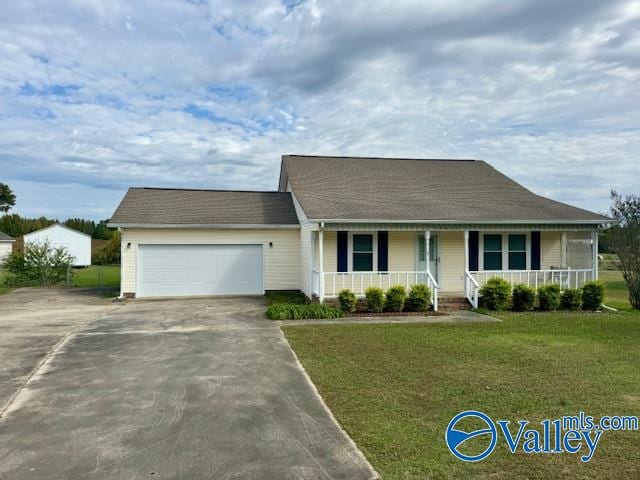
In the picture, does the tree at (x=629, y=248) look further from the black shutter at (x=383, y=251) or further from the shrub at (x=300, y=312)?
the shrub at (x=300, y=312)

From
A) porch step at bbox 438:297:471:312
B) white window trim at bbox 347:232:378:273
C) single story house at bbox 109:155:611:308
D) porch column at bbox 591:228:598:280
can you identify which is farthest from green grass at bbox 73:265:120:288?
porch column at bbox 591:228:598:280

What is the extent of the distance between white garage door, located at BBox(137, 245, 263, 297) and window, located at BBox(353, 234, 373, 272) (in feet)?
12.7

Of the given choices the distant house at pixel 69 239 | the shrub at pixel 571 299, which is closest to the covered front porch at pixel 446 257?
the shrub at pixel 571 299

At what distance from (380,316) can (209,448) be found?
8.36 m

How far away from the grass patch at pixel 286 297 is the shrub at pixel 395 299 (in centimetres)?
293

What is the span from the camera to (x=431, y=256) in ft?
49.6

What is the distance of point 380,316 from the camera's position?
12266 millimetres

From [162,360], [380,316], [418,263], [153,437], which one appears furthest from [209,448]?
[418,263]

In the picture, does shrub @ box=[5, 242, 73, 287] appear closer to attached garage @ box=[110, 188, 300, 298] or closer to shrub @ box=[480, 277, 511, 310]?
attached garage @ box=[110, 188, 300, 298]

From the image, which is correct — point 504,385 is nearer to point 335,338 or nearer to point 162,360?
point 335,338

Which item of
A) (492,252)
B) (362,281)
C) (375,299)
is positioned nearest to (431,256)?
(492,252)

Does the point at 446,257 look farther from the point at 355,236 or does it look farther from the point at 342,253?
the point at 342,253

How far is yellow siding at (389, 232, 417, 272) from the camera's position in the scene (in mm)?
14867

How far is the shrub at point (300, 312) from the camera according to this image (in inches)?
456
